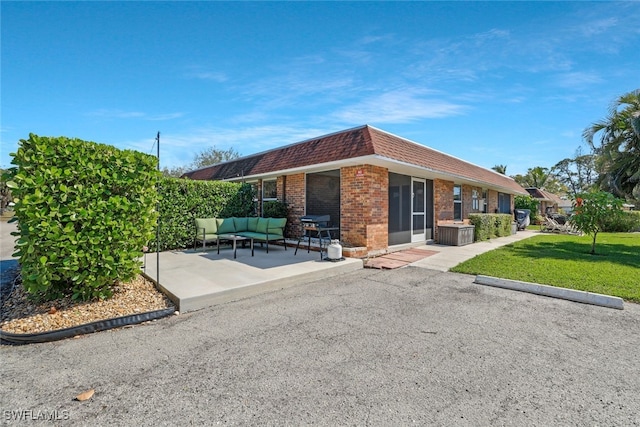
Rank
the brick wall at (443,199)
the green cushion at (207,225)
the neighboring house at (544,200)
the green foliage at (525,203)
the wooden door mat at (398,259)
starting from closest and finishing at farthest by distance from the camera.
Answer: the wooden door mat at (398,259), the green cushion at (207,225), the brick wall at (443,199), the green foliage at (525,203), the neighboring house at (544,200)

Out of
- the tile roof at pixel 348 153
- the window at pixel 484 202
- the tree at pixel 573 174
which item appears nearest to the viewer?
the tile roof at pixel 348 153

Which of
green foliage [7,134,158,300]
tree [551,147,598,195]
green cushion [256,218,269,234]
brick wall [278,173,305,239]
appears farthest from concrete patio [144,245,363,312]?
tree [551,147,598,195]

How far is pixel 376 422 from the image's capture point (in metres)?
1.91

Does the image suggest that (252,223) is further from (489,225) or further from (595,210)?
(595,210)

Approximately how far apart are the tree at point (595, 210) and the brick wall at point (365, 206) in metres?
6.22

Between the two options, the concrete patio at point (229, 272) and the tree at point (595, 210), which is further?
the tree at point (595, 210)

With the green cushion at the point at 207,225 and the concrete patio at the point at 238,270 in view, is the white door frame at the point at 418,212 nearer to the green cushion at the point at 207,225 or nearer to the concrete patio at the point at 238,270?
the concrete patio at the point at 238,270

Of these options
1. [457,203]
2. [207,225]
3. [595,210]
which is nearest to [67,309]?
[207,225]

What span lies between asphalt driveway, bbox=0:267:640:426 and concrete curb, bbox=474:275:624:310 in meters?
0.24

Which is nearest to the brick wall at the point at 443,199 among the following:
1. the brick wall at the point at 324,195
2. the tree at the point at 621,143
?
the brick wall at the point at 324,195

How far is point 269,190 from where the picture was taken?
1155 centimetres

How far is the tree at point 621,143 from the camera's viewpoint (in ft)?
42.0

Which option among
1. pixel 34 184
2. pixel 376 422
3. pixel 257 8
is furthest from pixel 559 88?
pixel 34 184

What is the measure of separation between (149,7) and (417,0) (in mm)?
6175
